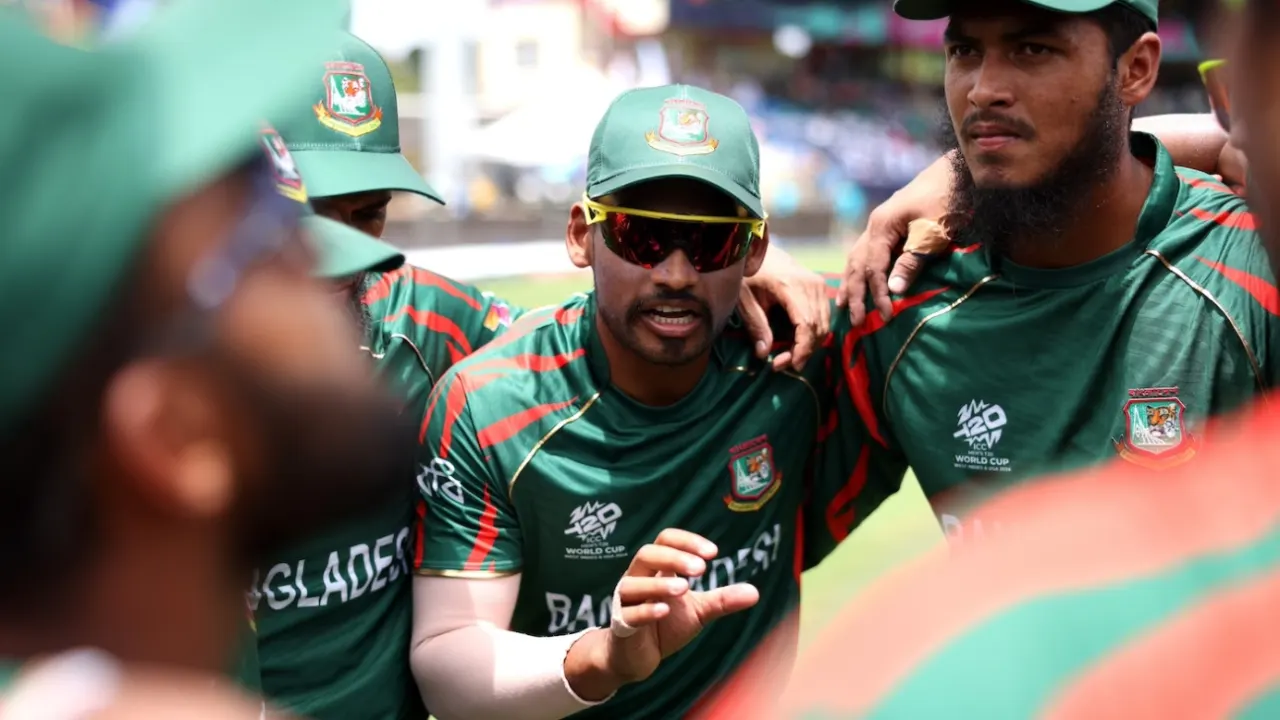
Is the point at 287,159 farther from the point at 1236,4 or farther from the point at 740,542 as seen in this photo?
the point at 740,542

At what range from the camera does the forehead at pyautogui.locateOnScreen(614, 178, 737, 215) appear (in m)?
3.51

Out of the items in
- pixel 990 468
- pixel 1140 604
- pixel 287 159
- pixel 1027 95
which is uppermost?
pixel 287 159

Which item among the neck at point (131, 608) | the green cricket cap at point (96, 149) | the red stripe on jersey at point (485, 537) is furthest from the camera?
the red stripe on jersey at point (485, 537)

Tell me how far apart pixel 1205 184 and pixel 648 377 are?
1.54 meters

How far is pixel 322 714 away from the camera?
3541 mm

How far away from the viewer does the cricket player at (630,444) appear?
346cm

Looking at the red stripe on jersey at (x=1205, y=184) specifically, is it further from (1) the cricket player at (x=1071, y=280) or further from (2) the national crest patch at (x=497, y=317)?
(2) the national crest patch at (x=497, y=317)

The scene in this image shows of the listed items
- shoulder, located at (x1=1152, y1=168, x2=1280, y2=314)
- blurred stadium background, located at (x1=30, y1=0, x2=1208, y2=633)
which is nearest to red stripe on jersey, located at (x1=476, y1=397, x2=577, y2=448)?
shoulder, located at (x1=1152, y1=168, x2=1280, y2=314)

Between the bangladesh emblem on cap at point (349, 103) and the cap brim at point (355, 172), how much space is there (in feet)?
0.28

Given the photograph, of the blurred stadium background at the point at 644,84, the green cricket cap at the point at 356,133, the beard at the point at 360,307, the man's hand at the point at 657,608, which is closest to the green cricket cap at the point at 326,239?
the man's hand at the point at 657,608

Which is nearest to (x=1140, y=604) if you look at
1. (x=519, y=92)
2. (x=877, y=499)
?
(x=877, y=499)

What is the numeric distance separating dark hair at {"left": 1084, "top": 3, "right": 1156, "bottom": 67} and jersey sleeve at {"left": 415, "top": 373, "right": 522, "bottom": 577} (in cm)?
189

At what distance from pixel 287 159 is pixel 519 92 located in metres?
41.4

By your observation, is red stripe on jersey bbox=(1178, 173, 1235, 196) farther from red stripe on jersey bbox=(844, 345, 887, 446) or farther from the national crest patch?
the national crest patch
